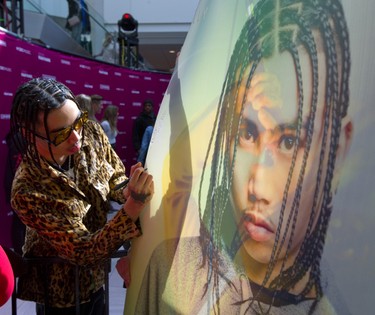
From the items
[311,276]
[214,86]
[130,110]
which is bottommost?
[311,276]

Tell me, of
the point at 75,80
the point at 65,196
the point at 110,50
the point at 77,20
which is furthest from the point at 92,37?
the point at 65,196

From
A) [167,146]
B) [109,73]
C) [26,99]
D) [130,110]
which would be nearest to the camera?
[167,146]

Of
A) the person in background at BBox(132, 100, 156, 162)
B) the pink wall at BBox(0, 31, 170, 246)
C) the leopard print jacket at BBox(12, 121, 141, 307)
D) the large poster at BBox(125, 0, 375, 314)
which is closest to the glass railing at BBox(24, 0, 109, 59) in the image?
the pink wall at BBox(0, 31, 170, 246)

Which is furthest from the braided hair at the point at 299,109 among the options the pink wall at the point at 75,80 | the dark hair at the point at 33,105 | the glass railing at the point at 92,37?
the glass railing at the point at 92,37

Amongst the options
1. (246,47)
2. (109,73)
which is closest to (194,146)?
(246,47)

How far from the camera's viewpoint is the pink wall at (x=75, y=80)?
210 inches

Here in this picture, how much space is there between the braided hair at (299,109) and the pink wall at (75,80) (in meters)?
4.48

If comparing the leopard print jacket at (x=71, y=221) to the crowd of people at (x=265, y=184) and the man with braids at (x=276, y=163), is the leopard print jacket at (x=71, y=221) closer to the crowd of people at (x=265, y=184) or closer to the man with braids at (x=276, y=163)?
the crowd of people at (x=265, y=184)

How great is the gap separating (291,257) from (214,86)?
391 millimetres

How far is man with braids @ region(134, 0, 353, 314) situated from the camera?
974 mm

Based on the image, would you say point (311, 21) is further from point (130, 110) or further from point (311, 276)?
point (130, 110)

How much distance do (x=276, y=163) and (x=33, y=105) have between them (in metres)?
0.80

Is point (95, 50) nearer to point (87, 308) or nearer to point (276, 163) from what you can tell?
point (87, 308)

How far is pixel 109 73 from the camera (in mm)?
8906
